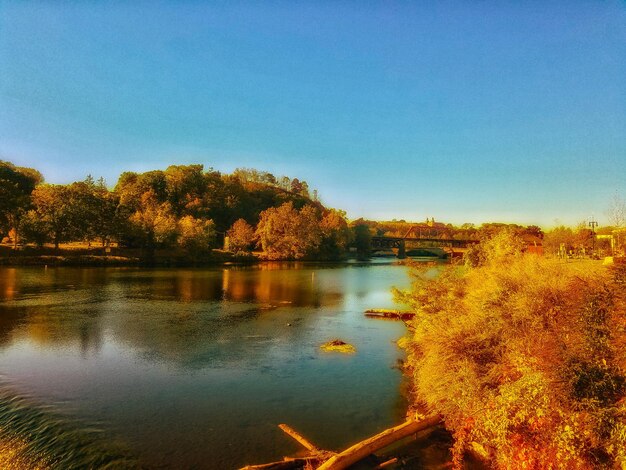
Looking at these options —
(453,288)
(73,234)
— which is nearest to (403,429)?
(453,288)

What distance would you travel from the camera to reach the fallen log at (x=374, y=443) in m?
11.9

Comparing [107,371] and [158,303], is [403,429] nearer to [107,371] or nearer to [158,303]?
[107,371]

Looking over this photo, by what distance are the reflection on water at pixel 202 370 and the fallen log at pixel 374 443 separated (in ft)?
6.11

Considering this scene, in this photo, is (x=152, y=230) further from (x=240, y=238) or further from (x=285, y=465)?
(x=285, y=465)

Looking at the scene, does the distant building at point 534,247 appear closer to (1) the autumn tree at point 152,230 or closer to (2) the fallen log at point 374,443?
(2) the fallen log at point 374,443

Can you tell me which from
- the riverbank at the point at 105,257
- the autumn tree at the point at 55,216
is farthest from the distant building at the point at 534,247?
the autumn tree at the point at 55,216

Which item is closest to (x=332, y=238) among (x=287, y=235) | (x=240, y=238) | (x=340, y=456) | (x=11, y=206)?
(x=287, y=235)

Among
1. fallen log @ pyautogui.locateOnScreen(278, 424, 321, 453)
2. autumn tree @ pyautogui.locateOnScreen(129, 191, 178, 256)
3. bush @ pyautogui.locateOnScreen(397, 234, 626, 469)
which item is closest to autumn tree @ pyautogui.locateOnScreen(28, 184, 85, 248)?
autumn tree @ pyautogui.locateOnScreen(129, 191, 178, 256)

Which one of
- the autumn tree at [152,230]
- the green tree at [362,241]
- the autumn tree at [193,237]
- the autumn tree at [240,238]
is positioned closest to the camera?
the autumn tree at [152,230]

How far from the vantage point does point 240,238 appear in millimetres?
119062

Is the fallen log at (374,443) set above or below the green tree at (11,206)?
below

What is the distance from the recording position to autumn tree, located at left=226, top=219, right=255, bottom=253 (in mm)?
117812

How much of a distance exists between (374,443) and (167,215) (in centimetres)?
10817

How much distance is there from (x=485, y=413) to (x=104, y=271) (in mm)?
72896
